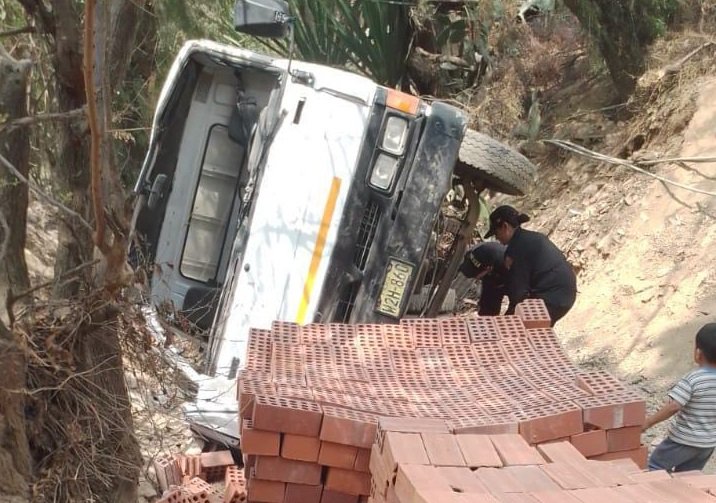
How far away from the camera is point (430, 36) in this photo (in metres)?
11.6

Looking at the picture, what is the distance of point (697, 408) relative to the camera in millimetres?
3926

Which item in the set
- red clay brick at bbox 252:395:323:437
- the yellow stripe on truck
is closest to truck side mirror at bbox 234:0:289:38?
the yellow stripe on truck

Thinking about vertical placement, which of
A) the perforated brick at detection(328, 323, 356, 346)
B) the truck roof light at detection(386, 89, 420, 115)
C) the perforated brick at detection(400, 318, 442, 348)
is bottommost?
the perforated brick at detection(328, 323, 356, 346)

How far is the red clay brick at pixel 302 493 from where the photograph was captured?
332 cm

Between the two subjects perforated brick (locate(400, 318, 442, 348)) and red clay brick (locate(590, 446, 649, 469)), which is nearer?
red clay brick (locate(590, 446, 649, 469))

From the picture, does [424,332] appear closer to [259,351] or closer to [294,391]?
[259,351]

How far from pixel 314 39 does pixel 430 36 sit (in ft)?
5.15

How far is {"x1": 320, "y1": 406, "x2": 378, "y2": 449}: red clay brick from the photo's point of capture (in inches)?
126

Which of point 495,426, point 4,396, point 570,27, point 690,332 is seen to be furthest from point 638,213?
point 4,396

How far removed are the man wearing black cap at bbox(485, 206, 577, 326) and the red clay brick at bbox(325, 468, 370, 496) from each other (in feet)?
9.13

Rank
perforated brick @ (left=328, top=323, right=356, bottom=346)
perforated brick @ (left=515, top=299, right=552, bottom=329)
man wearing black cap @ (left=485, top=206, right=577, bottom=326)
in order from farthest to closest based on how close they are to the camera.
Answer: man wearing black cap @ (left=485, top=206, right=577, bottom=326) → perforated brick @ (left=515, top=299, right=552, bottom=329) → perforated brick @ (left=328, top=323, right=356, bottom=346)

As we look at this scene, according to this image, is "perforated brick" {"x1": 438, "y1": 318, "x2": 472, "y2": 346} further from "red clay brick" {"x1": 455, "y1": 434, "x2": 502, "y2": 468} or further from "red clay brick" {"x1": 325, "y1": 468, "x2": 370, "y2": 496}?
"red clay brick" {"x1": 455, "y1": 434, "x2": 502, "y2": 468}

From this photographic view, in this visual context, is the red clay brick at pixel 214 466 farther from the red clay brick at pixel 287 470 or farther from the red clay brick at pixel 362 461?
the red clay brick at pixel 362 461

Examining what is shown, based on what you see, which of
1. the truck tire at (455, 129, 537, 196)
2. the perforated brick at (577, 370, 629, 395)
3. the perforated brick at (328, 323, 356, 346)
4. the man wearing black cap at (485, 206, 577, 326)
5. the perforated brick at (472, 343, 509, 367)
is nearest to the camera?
the perforated brick at (577, 370, 629, 395)
